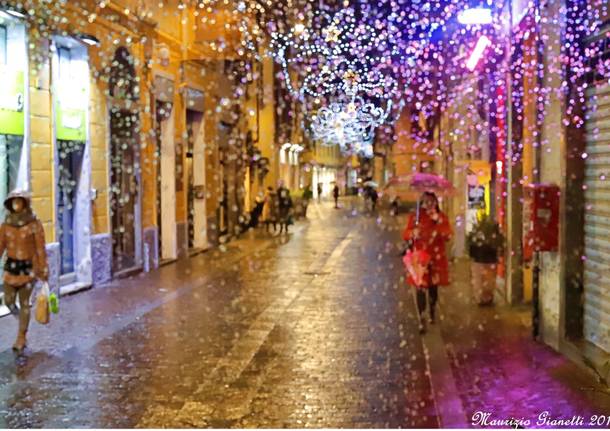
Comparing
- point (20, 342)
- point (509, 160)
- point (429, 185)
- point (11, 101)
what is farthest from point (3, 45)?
point (509, 160)

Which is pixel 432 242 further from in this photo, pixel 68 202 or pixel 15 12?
pixel 68 202

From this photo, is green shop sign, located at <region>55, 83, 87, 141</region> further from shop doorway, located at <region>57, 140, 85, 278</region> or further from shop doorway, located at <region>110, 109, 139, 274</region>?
shop doorway, located at <region>110, 109, 139, 274</region>

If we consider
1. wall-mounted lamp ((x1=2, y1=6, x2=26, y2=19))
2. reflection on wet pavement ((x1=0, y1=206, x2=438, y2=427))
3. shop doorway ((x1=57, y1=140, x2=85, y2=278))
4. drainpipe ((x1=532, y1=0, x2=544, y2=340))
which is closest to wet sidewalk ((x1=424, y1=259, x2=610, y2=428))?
drainpipe ((x1=532, y1=0, x2=544, y2=340))

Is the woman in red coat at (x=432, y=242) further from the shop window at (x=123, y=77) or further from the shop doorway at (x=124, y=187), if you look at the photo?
the shop doorway at (x=124, y=187)

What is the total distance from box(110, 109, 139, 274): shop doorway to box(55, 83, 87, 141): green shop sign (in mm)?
1762

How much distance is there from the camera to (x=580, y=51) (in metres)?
7.76

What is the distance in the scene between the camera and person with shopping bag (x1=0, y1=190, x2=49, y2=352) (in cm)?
849

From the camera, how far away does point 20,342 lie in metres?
8.52

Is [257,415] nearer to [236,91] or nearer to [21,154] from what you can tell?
[21,154]

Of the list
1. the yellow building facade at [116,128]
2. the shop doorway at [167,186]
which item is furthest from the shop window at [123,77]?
the shop doorway at [167,186]

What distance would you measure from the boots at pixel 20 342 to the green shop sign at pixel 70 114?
4.41 metres

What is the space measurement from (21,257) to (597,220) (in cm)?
563

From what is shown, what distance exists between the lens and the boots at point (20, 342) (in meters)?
8.48

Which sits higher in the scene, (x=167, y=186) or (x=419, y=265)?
(x=167, y=186)
